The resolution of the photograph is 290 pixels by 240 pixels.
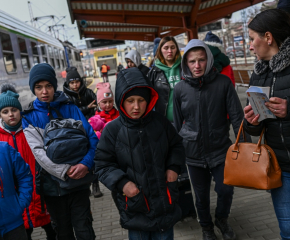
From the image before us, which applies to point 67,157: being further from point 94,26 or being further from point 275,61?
point 94,26

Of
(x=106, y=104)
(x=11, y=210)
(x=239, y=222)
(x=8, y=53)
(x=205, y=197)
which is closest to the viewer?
(x=11, y=210)

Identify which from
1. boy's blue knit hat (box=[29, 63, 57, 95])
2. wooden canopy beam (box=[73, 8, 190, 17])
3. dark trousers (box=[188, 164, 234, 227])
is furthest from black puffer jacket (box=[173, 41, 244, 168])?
wooden canopy beam (box=[73, 8, 190, 17])

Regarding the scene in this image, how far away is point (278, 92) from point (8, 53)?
7.15 meters

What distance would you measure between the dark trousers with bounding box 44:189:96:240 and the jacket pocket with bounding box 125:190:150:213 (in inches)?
32.9

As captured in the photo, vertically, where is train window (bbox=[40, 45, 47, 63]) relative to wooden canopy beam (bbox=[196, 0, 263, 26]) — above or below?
below

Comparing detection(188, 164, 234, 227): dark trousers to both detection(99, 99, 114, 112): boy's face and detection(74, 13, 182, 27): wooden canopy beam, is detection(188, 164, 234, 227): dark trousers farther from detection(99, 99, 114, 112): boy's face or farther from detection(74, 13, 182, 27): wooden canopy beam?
detection(74, 13, 182, 27): wooden canopy beam

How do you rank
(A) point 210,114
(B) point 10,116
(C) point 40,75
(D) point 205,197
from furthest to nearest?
(D) point 205,197, (B) point 10,116, (A) point 210,114, (C) point 40,75

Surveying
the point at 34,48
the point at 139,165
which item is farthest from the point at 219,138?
the point at 34,48

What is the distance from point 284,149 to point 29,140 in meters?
2.14

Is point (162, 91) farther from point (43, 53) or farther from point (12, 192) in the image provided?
point (43, 53)

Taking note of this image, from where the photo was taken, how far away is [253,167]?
2.24 m

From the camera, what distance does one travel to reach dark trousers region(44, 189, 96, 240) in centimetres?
293

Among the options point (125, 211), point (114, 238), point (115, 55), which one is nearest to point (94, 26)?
point (114, 238)

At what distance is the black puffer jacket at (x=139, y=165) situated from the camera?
7.52 feet
